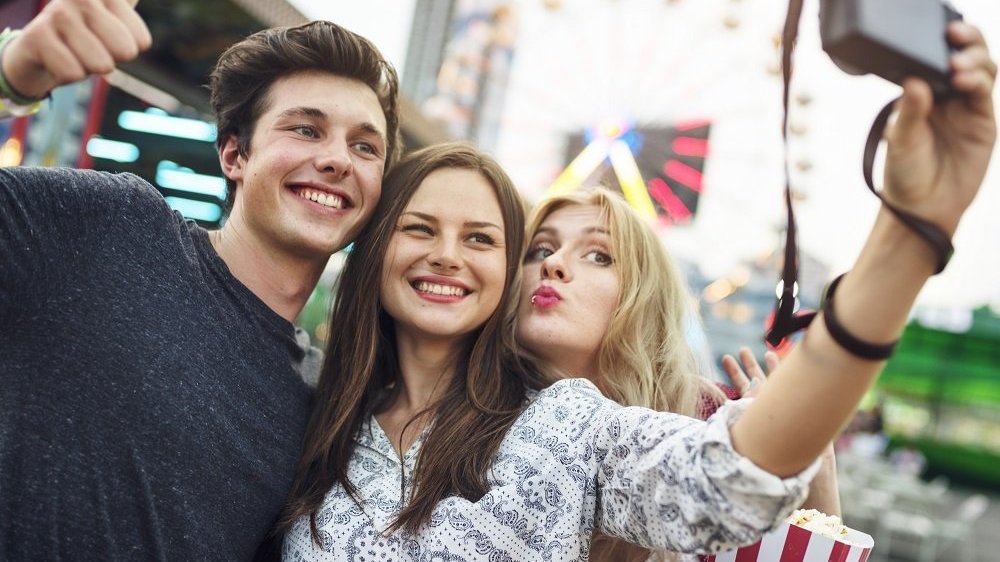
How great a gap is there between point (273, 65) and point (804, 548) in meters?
1.76

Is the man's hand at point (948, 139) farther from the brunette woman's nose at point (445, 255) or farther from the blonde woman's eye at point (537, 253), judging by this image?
the blonde woman's eye at point (537, 253)

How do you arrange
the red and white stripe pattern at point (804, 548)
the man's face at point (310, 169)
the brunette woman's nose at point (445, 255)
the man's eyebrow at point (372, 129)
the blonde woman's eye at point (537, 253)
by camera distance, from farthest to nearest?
the blonde woman's eye at point (537, 253)
the man's eyebrow at point (372, 129)
the man's face at point (310, 169)
the brunette woman's nose at point (445, 255)
the red and white stripe pattern at point (804, 548)

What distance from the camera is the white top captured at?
1.16 m

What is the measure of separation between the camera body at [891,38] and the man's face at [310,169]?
4.48 feet

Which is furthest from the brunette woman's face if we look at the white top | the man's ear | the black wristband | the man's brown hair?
the black wristband

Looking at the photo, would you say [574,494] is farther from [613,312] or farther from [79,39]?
[79,39]

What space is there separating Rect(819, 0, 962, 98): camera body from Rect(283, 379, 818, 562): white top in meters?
0.53

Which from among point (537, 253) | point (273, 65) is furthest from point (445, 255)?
point (273, 65)

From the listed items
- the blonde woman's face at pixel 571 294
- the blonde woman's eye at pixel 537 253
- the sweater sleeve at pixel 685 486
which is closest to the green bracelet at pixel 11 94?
the sweater sleeve at pixel 685 486

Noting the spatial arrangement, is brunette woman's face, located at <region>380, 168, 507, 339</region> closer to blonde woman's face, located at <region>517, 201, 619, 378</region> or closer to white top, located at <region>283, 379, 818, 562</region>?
blonde woman's face, located at <region>517, 201, 619, 378</region>

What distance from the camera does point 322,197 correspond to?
6.72 ft

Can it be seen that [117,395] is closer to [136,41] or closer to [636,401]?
[136,41]

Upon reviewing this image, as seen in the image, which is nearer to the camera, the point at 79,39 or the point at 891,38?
the point at 891,38

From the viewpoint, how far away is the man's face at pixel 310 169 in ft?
6.64
